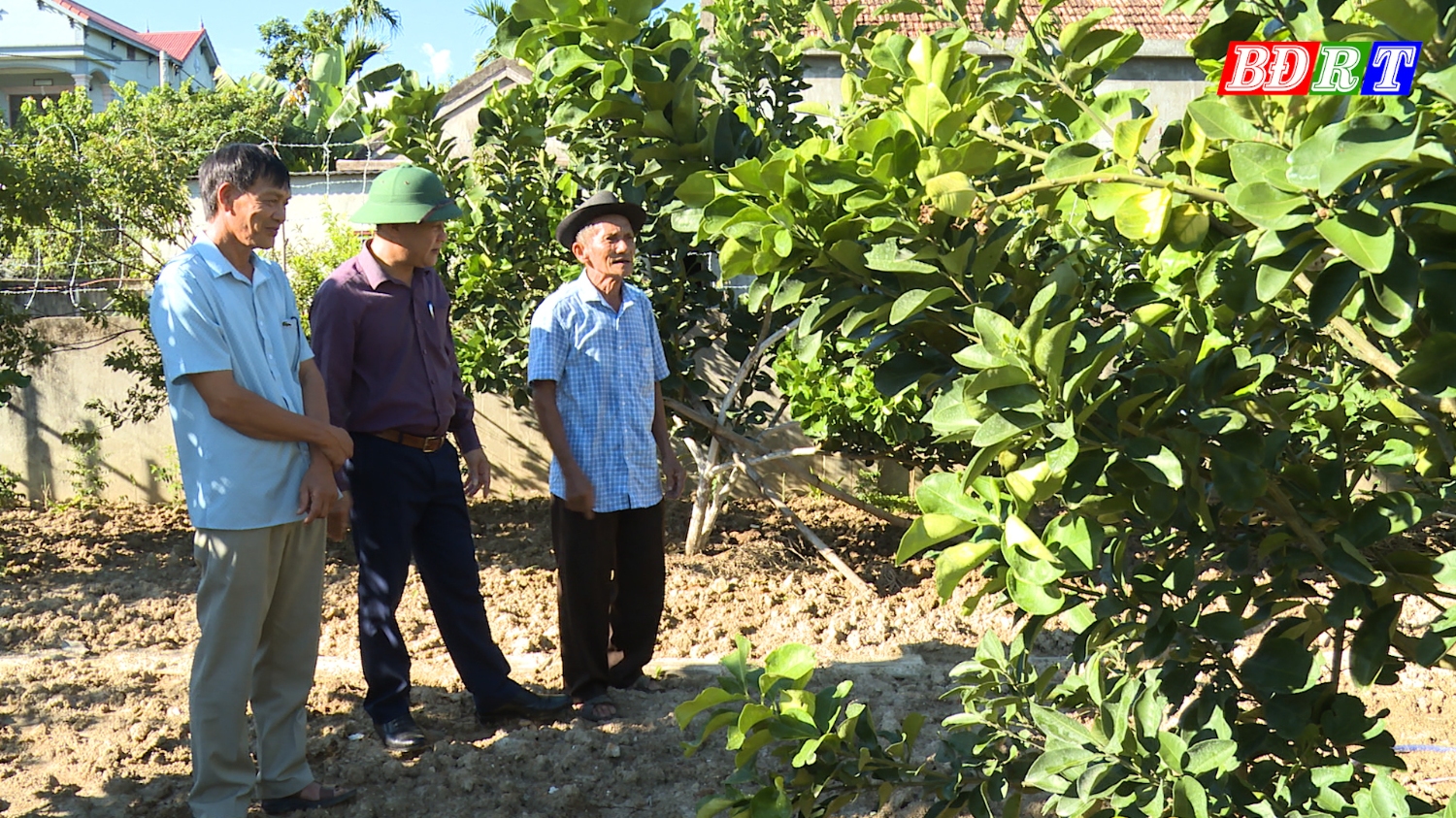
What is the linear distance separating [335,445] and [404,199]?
0.94 meters

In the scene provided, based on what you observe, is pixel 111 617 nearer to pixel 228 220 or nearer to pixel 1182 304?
pixel 228 220

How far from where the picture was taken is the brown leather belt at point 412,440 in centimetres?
396

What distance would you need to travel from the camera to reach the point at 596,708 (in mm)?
4207

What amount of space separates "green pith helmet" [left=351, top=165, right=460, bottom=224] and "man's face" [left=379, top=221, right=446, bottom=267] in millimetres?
43

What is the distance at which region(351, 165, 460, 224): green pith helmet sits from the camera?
12.7 feet

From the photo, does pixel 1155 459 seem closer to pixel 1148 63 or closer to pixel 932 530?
pixel 932 530

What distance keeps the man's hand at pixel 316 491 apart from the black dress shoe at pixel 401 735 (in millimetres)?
899

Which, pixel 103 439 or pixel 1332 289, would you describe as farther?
pixel 103 439

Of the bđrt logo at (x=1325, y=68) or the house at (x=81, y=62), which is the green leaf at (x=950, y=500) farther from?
the house at (x=81, y=62)

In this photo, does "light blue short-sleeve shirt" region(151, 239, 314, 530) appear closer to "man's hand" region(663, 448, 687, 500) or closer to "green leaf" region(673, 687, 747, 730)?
"man's hand" region(663, 448, 687, 500)

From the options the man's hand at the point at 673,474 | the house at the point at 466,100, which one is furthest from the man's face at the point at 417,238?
the house at the point at 466,100

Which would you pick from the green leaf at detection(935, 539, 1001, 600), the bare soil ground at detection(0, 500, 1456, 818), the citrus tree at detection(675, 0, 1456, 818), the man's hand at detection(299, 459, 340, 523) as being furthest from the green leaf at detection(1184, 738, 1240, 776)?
the man's hand at detection(299, 459, 340, 523)

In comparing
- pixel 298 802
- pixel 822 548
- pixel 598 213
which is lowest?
pixel 298 802

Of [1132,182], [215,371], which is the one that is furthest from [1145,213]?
[215,371]
